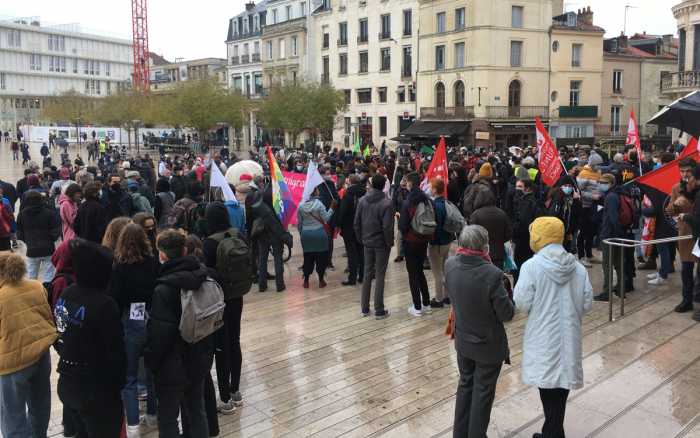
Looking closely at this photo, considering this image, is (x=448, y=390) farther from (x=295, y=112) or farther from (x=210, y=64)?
(x=210, y=64)

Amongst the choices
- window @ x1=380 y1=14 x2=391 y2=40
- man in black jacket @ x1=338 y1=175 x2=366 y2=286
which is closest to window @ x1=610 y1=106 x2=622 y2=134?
window @ x1=380 y1=14 x2=391 y2=40

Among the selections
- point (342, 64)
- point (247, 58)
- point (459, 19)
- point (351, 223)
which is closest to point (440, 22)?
point (459, 19)

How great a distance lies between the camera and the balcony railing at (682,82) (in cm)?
2944

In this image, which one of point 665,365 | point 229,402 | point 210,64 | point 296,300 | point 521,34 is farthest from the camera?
point 210,64

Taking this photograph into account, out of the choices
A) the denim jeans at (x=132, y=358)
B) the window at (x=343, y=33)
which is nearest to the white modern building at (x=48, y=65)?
the window at (x=343, y=33)

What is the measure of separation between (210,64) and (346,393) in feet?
234

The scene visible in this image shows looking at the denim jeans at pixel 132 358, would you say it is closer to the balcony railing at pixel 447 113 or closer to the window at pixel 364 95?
the balcony railing at pixel 447 113

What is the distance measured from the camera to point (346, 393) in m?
6.06

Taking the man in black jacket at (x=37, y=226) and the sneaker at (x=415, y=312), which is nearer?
the sneaker at (x=415, y=312)

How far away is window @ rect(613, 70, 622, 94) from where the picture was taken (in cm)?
4497

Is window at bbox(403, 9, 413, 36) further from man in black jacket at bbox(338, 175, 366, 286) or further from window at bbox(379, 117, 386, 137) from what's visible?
man in black jacket at bbox(338, 175, 366, 286)

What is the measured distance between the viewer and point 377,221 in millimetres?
7992

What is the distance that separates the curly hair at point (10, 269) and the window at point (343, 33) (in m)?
47.8

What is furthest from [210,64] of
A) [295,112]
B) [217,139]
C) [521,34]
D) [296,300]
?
[296,300]
